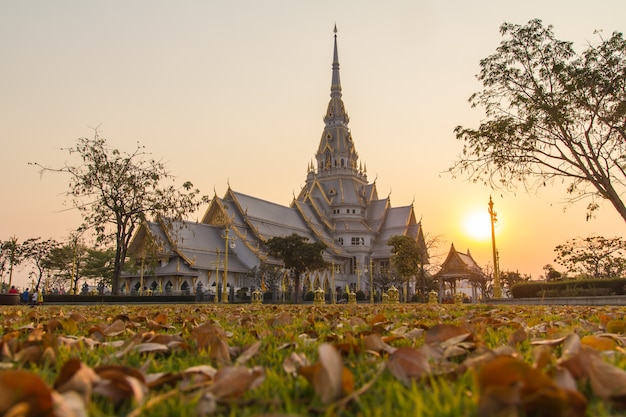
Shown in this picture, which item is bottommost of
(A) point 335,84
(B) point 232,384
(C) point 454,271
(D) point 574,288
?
(B) point 232,384

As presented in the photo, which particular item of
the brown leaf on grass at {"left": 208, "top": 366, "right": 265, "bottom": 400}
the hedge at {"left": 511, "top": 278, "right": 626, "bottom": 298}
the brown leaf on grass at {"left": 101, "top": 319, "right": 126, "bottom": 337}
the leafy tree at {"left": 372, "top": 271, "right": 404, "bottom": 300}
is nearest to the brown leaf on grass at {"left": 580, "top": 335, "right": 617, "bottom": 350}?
the brown leaf on grass at {"left": 208, "top": 366, "right": 265, "bottom": 400}

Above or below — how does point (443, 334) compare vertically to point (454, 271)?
below

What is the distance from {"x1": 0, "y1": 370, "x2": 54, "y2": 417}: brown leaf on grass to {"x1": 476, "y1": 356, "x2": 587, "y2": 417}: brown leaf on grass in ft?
2.67

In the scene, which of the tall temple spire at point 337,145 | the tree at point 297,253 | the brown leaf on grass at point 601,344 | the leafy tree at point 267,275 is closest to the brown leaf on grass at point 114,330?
the brown leaf on grass at point 601,344

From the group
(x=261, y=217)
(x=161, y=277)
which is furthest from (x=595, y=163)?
(x=261, y=217)

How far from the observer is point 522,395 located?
1.01 metres

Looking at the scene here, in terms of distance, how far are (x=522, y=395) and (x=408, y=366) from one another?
Result: 53cm

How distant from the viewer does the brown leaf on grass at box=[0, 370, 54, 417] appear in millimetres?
954

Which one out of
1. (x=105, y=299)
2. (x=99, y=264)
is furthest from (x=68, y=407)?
(x=99, y=264)

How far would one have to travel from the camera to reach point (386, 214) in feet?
200

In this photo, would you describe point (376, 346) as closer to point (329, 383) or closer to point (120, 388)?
point (329, 383)

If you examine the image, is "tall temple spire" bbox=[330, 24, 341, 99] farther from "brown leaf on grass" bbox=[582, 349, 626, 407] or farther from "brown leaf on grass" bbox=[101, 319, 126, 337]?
"brown leaf on grass" bbox=[582, 349, 626, 407]

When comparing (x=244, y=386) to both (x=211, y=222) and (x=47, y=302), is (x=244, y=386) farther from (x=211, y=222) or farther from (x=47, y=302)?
(x=211, y=222)

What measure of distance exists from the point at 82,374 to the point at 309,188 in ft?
196
